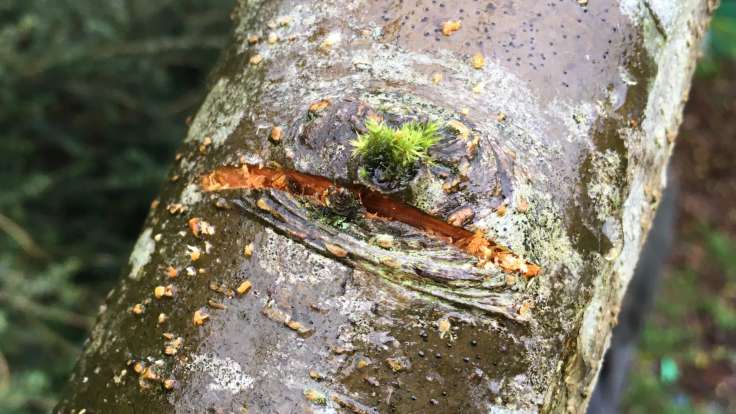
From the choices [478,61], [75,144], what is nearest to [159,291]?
[478,61]

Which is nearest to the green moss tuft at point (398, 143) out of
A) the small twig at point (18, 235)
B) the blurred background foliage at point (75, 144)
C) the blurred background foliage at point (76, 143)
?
the blurred background foliage at point (76, 143)

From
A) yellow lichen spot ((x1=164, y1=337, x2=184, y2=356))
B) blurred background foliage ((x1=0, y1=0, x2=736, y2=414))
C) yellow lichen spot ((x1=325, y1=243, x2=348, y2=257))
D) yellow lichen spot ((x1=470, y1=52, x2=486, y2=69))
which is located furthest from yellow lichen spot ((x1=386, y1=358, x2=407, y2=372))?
blurred background foliage ((x1=0, y1=0, x2=736, y2=414))

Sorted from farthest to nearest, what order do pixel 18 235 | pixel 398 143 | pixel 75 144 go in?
1. pixel 75 144
2. pixel 18 235
3. pixel 398 143

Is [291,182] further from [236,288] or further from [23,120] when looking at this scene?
[23,120]

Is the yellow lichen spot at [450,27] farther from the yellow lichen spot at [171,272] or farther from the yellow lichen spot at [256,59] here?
the yellow lichen spot at [171,272]

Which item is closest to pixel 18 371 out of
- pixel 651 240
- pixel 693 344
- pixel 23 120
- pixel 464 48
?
pixel 23 120

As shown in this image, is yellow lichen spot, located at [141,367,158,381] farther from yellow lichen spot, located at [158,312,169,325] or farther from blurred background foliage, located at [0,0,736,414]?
blurred background foliage, located at [0,0,736,414]

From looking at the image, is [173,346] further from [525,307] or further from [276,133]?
[525,307]
